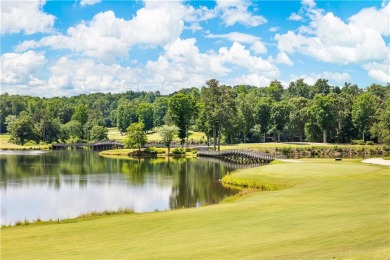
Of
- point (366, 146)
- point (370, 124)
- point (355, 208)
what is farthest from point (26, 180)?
point (370, 124)

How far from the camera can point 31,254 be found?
1917 cm

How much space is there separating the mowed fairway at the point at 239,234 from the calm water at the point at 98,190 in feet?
38.0

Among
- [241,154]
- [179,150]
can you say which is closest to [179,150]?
[179,150]

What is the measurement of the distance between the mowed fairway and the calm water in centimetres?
1157

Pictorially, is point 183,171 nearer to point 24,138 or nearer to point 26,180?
point 26,180

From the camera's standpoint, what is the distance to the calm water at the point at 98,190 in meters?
39.3

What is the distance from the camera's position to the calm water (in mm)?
39344

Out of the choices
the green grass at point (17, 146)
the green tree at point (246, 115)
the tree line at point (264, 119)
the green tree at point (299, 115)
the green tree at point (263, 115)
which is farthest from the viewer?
the green grass at point (17, 146)

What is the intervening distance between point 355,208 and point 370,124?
104921mm

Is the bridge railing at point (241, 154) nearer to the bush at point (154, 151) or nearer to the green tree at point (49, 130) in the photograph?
the bush at point (154, 151)

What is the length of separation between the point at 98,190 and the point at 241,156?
48376 mm

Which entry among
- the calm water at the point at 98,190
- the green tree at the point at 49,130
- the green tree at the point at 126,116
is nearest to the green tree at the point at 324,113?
the calm water at the point at 98,190

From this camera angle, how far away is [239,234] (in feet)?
70.0

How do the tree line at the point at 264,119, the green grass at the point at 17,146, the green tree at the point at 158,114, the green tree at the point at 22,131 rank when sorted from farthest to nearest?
the green tree at the point at 158,114 < the green tree at the point at 22,131 < the green grass at the point at 17,146 < the tree line at the point at 264,119
